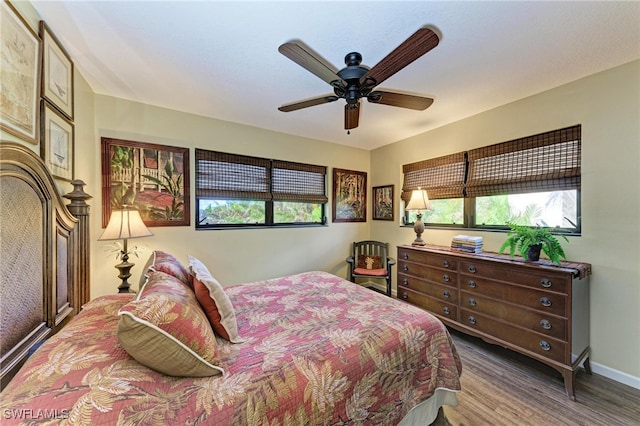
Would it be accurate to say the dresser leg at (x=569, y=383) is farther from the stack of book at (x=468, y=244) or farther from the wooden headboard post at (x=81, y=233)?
the wooden headboard post at (x=81, y=233)

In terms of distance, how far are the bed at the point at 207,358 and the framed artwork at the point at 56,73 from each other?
2.04ft

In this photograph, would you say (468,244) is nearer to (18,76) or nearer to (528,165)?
(528,165)

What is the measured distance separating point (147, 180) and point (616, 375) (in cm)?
474

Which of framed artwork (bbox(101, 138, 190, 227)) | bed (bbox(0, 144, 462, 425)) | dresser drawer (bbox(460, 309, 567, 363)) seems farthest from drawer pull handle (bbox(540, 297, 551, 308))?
framed artwork (bbox(101, 138, 190, 227))

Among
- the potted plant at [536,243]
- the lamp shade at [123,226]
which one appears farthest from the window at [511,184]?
the lamp shade at [123,226]

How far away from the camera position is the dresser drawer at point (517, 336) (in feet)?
6.36

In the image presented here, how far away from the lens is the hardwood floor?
1667 millimetres

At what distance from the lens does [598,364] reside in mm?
2115

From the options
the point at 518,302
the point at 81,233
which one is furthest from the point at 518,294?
the point at 81,233

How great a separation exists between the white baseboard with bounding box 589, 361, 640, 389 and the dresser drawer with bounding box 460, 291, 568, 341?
0.66 meters

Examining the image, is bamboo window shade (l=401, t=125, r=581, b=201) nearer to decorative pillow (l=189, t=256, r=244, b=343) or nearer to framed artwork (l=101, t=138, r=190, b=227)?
decorative pillow (l=189, t=256, r=244, b=343)

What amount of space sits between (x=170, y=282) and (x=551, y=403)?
2.77 m

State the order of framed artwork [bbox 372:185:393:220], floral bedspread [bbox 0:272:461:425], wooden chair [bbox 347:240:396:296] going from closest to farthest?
floral bedspread [bbox 0:272:461:425], wooden chair [bbox 347:240:396:296], framed artwork [bbox 372:185:393:220]

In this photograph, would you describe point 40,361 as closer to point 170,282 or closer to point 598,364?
point 170,282
